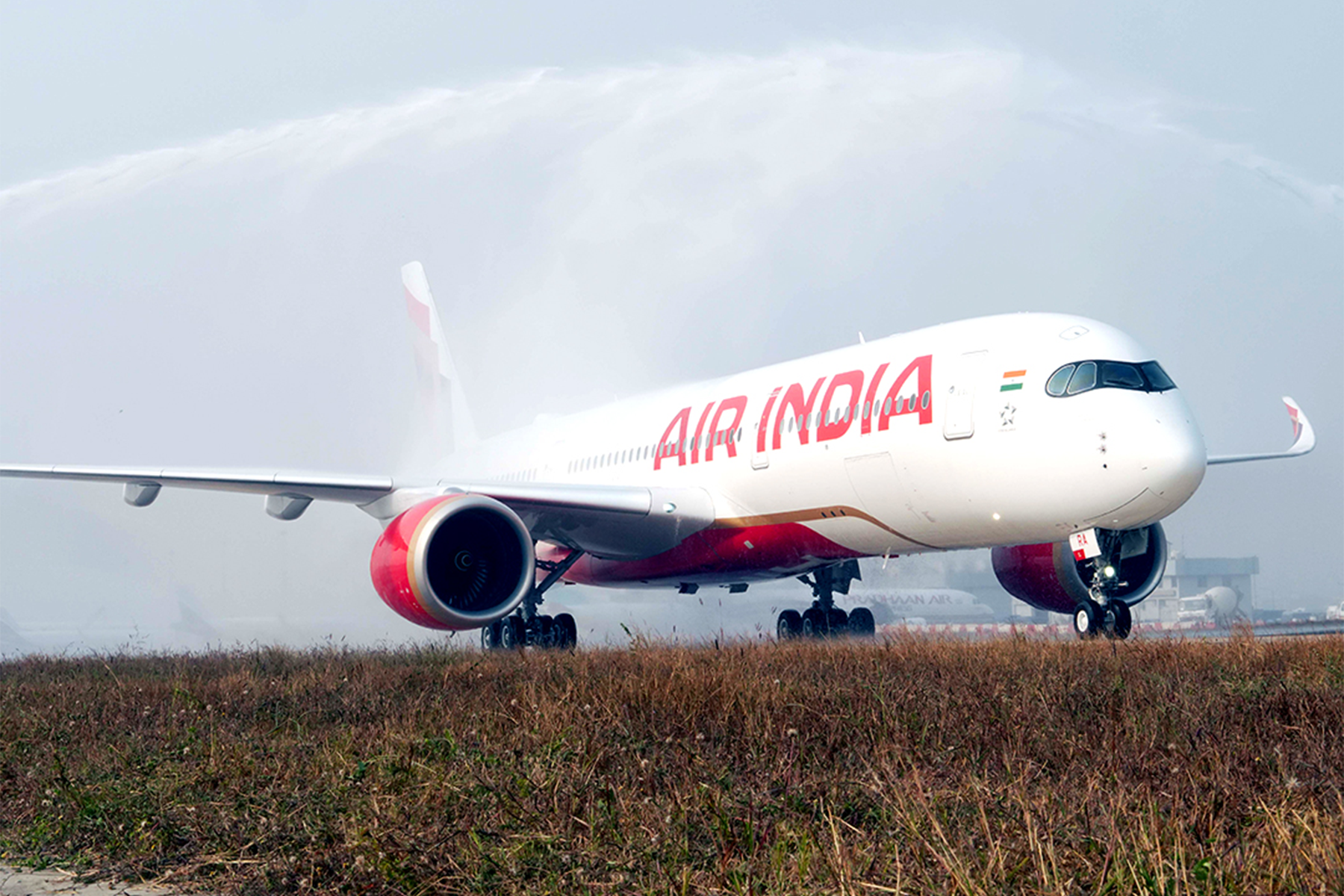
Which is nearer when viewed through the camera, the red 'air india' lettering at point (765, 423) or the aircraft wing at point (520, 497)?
the red 'air india' lettering at point (765, 423)

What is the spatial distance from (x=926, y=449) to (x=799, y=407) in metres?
2.32

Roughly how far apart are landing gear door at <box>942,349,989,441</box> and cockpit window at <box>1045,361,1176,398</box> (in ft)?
2.66

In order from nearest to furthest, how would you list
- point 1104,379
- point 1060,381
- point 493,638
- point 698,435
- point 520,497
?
point 1104,379 < point 1060,381 < point 520,497 < point 698,435 < point 493,638

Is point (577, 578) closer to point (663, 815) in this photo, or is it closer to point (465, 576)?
point (465, 576)

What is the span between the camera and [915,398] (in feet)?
45.1

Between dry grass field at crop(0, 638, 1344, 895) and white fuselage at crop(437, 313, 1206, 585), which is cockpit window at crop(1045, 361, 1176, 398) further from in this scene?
dry grass field at crop(0, 638, 1344, 895)

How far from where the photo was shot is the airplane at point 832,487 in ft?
41.0

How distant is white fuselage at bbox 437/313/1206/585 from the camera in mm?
12258

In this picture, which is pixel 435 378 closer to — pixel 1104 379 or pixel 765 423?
pixel 765 423

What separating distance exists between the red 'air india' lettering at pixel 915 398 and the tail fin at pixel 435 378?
13.9 metres

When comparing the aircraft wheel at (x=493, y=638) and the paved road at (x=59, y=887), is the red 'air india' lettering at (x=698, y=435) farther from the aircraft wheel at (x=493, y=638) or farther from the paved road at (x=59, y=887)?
the paved road at (x=59, y=887)

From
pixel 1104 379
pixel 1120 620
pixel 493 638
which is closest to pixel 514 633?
pixel 493 638

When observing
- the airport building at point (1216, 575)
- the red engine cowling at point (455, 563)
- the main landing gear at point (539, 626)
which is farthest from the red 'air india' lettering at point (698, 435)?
the airport building at point (1216, 575)

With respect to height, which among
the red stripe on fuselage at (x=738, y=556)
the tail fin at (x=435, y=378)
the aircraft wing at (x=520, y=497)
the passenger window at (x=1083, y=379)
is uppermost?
the tail fin at (x=435, y=378)
